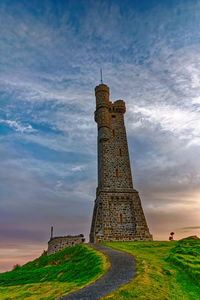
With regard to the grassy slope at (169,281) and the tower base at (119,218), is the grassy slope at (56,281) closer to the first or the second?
the grassy slope at (169,281)

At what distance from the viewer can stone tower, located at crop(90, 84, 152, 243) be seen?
32.4 m

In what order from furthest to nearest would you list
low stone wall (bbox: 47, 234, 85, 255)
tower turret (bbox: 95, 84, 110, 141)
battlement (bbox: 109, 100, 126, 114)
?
1. battlement (bbox: 109, 100, 126, 114)
2. tower turret (bbox: 95, 84, 110, 141)
3. low stone wall (bbox: 47, 234, 85, 255)

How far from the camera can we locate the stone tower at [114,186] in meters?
32.4

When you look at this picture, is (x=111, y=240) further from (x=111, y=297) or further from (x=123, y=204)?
(x=111, y=297)

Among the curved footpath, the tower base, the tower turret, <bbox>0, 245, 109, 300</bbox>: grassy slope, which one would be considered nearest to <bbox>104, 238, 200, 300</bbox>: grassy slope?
the curved footpath

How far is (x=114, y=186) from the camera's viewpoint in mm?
36406

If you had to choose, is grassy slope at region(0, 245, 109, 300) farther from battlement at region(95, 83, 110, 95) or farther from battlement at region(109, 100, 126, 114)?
battlement at region(95, 83, 110, 95)

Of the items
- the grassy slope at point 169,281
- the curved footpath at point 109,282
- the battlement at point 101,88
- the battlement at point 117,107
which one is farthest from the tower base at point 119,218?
the battlement at point 101,88

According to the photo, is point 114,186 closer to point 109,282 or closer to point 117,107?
point 117,107

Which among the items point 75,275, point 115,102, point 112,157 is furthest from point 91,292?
point 115,102

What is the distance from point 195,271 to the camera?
1310cm

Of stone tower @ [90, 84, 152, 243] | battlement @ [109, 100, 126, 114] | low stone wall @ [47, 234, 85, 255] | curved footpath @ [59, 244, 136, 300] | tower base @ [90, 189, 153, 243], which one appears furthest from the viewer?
battlement @ [109, 100, 126, 114]

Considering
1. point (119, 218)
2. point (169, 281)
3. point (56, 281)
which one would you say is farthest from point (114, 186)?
point (169, 281)

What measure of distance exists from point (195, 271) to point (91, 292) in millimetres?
7152
